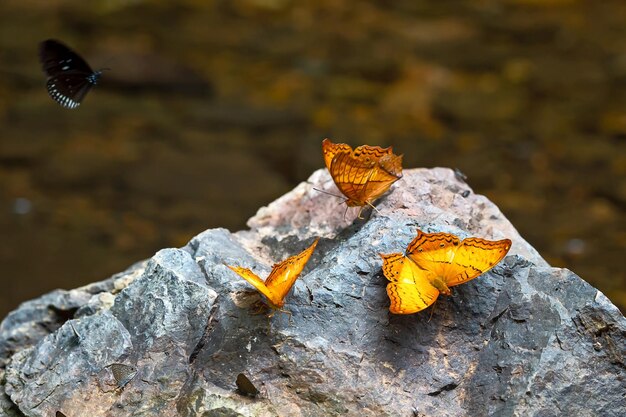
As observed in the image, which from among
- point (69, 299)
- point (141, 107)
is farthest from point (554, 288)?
point (141, 107)

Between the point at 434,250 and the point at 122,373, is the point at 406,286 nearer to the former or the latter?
the point at 434,250

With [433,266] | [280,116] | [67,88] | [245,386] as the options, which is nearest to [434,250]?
[433,266]

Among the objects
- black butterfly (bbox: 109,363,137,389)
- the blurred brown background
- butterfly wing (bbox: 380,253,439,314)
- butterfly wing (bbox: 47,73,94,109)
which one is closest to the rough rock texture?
black butterfly (bbox: 109,363,137,389)

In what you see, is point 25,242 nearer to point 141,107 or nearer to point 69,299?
point 141,107

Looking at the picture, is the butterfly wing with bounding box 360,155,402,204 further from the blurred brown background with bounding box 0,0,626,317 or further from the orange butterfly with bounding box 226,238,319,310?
the blurred brown background with bounding box 0,0,626,317

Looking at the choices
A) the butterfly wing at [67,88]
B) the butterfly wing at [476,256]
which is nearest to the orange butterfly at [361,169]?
the butterfly wing at [476,256]

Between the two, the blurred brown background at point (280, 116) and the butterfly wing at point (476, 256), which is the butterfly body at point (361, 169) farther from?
the blurred brown background at point (280, 116)
